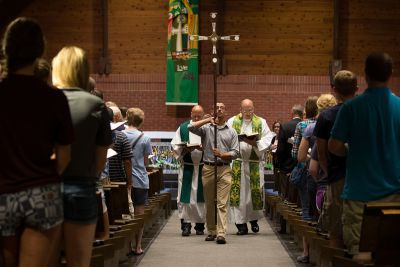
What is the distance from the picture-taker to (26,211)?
3443 millimetres

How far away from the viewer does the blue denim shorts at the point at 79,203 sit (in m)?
3.90

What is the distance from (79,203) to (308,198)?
203 inches

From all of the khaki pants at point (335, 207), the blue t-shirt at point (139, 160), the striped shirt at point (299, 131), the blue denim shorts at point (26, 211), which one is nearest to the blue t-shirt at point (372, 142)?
the khaki pants at point (335, 207)

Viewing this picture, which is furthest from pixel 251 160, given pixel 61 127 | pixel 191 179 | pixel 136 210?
pixel 61 127

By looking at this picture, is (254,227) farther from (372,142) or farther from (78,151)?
(78,151)

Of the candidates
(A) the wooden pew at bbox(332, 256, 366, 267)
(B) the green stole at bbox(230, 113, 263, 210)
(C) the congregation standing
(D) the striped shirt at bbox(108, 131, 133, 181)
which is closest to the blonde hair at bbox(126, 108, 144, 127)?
(D) the striped shirt at bbox(108, 131, 133, 181)

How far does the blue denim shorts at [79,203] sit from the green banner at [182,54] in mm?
15912

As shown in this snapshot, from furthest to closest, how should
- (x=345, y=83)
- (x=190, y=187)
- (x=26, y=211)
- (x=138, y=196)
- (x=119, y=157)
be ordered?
(x=190, y=187) → (x=138, y=196) → (x=119, y=157) → (x=345, y=83) → (x=26, y=211)

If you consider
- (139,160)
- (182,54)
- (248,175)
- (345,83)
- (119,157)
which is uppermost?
(182,54)

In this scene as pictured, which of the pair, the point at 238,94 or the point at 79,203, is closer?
the point at 79,203

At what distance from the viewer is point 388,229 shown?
14.9 feet

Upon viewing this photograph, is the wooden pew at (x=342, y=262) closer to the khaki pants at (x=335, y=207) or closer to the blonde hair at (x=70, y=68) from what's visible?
the khaki pants at (x=335, y=207)

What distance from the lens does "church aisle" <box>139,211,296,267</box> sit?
346 inches

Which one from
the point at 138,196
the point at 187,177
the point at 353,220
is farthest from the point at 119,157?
the point at 353,220
